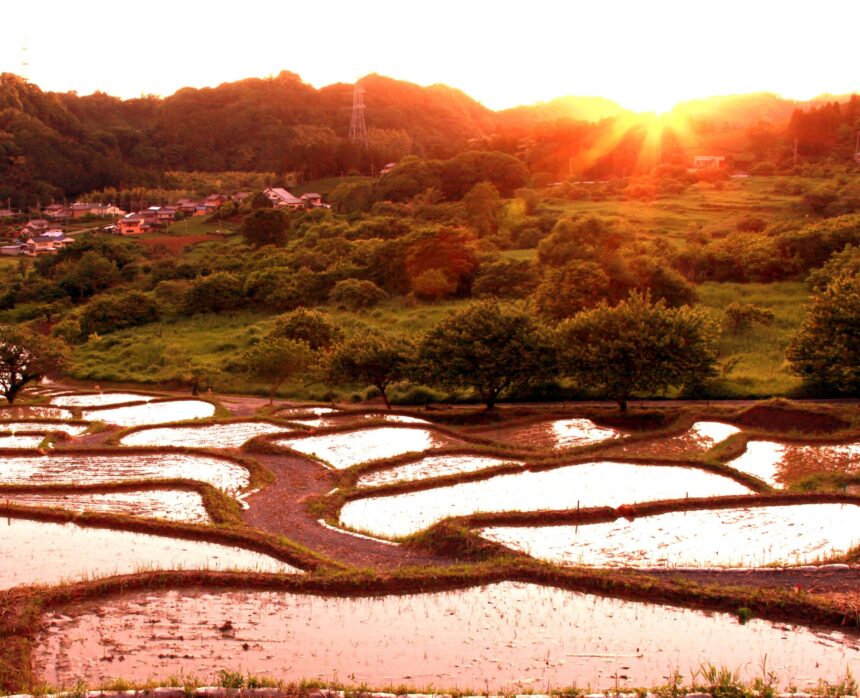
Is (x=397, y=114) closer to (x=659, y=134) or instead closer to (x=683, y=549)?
(x=659, y=134)

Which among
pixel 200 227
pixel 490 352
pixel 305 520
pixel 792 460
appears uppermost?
pixel 200 227

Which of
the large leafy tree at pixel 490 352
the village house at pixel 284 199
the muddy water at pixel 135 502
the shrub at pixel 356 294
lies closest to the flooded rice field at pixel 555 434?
the large leafy tree at pixel 490 352

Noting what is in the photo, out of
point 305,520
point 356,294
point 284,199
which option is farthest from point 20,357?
Answer: point 284,199

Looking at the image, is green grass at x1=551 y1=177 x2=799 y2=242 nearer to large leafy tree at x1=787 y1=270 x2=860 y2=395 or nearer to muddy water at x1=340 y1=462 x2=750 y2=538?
large leafy tree at x1=787 y1=270 x2=860 y2=395

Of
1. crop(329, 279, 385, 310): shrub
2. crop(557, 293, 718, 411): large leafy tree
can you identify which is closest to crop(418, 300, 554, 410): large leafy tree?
crop(557, 293, 718, 411): large leafy tree

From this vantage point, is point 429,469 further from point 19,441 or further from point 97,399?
point 97,399
